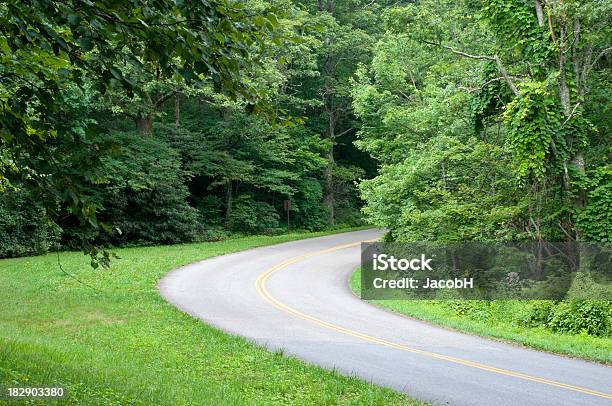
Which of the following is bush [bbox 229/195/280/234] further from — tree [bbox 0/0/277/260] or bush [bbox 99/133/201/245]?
tree [bbox 0/0/277/260]

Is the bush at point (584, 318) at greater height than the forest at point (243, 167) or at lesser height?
lesser

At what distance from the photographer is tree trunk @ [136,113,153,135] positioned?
108 ft

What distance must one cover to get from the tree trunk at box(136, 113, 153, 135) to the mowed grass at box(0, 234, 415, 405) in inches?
604

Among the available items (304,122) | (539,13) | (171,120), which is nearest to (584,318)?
(539,13)

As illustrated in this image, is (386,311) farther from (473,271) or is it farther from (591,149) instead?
(591,149)

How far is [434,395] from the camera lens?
8.93 m

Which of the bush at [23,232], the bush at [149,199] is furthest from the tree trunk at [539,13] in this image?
the bush at [23,232]

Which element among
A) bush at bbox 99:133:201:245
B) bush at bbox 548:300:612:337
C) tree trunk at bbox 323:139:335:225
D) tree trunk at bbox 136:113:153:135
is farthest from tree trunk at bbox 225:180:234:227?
bush at bbox 548:300:612:337

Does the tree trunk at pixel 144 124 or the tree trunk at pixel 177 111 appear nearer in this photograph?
the tree trunk at pixel 144 124

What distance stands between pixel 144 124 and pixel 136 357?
990 inches

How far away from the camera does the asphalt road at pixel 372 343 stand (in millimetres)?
9461

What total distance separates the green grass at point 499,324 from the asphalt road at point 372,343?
0.54m

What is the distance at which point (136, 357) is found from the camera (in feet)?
32.3

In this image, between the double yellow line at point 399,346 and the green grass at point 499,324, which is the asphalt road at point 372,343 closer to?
the double yellow line at point 399,346
